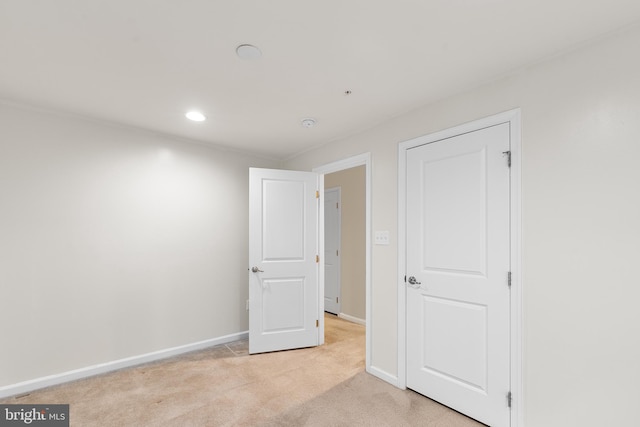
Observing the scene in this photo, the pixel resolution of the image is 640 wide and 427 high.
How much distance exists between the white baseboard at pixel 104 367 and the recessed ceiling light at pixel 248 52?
9.70 ft

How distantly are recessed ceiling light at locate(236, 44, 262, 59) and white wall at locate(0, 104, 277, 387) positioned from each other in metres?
1.89

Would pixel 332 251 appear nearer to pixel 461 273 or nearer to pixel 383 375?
pixel 383 375

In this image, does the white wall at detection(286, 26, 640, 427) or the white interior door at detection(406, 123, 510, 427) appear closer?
the white wall at detection(286, 26, 640, 427)

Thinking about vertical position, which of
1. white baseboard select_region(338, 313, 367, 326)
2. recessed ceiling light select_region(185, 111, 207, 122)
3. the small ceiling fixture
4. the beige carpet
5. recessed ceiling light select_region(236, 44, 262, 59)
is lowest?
white baseboard select_region(338, 313, 367, 326)

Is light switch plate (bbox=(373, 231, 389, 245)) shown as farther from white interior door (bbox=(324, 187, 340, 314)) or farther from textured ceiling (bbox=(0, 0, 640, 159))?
white interior door (bbox=(324, 187, 340, 314))

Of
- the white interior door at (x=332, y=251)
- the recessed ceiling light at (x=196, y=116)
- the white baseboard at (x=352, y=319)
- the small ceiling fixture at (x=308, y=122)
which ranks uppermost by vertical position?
the recessed ceiling light at (x=196, y=116)

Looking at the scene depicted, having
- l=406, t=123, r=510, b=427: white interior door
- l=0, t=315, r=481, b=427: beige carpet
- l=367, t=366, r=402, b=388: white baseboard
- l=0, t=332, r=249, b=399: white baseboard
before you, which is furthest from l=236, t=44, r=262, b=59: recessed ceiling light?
l=0, t=332, r=249, b=399: white baseboard

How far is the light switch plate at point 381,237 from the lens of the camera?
9.04ft

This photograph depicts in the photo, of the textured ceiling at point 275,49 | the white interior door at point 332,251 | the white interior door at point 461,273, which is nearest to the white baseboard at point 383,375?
the white interior door at point 461,273

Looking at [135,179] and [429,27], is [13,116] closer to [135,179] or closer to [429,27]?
[135,179]

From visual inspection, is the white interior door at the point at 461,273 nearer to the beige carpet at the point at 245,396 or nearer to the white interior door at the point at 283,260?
the beige carpet at the point at 245,396

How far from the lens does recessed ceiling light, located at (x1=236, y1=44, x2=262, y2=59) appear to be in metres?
1.74

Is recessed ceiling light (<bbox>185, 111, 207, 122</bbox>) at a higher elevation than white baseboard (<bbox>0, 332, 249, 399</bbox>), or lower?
higher

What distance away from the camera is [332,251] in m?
5.08
